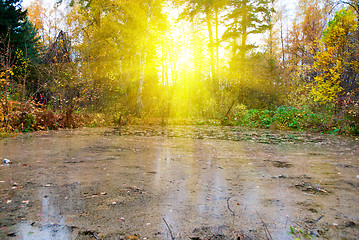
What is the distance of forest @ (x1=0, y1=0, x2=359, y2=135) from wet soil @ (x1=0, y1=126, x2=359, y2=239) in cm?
526

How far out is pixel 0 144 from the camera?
600 cm

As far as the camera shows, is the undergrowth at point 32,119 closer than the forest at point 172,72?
Yes

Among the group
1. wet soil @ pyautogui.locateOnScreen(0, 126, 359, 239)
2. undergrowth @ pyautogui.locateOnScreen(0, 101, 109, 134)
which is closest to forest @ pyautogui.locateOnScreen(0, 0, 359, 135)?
undergrowth @ pyautogui.locateOnScreen(0, 101, 109, 134)

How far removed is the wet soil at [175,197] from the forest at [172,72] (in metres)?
5.26

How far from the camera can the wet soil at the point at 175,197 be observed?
2.04 m

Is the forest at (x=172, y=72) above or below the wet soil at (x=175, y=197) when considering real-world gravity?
above

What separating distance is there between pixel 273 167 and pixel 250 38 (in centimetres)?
1976

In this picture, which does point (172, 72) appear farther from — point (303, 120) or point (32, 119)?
point (32, 119)

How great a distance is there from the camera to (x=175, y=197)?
2801mm

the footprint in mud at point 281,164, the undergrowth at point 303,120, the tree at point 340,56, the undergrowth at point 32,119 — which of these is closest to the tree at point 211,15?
the undergrowth at point 303,120

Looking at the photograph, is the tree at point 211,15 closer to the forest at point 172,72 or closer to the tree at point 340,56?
the forest at point 172,72

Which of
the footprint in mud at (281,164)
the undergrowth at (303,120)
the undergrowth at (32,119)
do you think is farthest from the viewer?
the undergrowth at (303,120)

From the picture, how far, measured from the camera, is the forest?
9.88 metres

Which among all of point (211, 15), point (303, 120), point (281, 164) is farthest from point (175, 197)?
point (211, 15)
